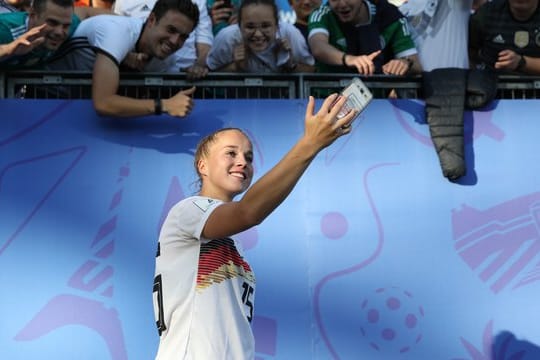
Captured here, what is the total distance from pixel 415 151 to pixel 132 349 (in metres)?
1.98

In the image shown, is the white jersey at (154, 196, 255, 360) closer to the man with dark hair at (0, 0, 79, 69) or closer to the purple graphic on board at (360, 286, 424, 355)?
the purple graphic on board at (360, 286, 424, 355)

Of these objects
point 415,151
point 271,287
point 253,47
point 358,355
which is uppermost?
point 253,47

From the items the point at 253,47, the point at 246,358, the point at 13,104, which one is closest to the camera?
the point at 246,358

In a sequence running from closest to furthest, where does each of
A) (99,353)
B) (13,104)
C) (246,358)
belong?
1. (246,358)
2. (99,353)
3. (13,104)

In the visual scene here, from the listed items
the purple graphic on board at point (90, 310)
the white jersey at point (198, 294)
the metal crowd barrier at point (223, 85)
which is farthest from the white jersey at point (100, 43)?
the white jersey at point (198, 294)

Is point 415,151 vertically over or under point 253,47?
under

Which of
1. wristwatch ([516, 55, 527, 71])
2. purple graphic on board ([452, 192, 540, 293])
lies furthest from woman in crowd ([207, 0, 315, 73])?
purple graphic on board ([452, 192, 540, 293])

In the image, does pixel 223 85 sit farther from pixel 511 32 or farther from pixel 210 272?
pixel 210 272

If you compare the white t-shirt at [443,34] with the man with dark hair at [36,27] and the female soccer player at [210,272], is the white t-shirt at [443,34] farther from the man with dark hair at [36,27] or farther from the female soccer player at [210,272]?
the female soccer player at [210,272]

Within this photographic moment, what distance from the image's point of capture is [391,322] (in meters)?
4.83

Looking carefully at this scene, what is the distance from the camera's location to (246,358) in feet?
9.39

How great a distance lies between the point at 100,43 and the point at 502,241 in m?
2.57

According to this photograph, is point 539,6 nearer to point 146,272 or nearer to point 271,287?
point 271,287

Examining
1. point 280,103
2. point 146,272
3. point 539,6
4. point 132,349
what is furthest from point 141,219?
point 539,6
